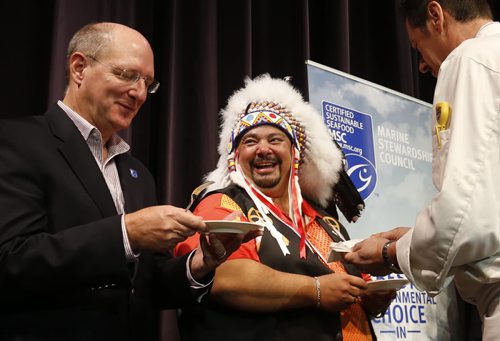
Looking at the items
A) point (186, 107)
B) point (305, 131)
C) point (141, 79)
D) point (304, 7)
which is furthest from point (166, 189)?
point (304, 7)

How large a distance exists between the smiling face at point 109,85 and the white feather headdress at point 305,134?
0.81 metres

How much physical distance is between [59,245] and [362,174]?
2.09 m

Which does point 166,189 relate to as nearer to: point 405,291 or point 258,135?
point 258,135

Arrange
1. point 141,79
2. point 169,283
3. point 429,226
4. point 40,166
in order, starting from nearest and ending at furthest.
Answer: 1. point 429,226
2. point 40,166
3. point 169,283
4. point 141,79

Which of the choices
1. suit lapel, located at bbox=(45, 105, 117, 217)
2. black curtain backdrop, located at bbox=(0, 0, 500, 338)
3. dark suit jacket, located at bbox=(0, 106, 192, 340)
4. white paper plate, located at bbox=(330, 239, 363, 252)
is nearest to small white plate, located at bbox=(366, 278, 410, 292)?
white paper plate, located at bbox=(330, 239, 363, 252)

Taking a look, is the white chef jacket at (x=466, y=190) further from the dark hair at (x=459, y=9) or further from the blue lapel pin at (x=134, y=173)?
the blue lapel pin at (x=134, y=173)

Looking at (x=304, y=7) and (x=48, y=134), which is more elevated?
(x=304, y=7)

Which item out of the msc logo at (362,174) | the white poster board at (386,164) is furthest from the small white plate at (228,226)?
A: the msc logo at (362,174)

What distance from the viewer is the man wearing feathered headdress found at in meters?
2.30

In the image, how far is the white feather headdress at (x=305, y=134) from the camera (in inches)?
118

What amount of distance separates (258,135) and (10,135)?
1.25 meters

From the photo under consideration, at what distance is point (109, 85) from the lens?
2.16m

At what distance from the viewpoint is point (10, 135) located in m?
1.84

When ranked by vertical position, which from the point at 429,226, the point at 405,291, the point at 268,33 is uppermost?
the point at 268,33
